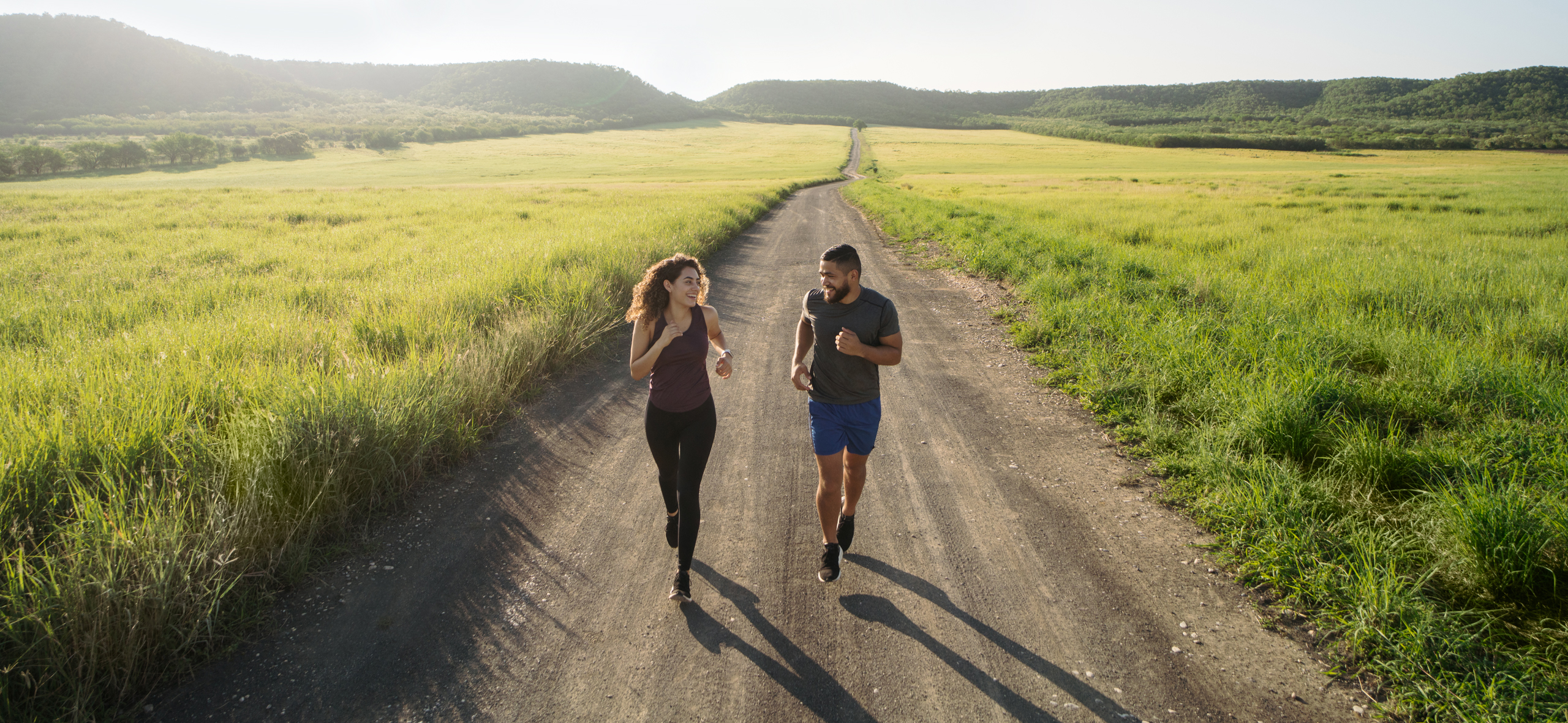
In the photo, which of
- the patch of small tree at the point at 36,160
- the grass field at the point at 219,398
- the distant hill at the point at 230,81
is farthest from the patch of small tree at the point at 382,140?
the grass field at the point at 219,398

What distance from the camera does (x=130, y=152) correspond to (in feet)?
189

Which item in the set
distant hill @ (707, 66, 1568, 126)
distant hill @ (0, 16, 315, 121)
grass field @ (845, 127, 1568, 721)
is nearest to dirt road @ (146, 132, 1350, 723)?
grass field @ (845, 127, 1568, 721)

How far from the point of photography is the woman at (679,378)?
3277mm

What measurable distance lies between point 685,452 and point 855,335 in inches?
44.8

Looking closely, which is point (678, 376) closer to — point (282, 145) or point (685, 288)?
point (685, 288)

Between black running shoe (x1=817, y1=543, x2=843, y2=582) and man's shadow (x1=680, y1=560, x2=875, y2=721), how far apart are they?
1.34ft

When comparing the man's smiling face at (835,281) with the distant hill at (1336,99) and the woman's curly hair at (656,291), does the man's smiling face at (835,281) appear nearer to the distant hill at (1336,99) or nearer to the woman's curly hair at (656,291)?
the woman's curly hair at (656,291)

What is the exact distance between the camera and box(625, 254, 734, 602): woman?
129 inches

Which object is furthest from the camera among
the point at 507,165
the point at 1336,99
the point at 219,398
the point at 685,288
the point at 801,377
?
the point at 1336,99

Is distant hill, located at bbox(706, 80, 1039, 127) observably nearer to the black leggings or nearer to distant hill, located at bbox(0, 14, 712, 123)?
distant hill, located at bbox(0, 14, 712, 123)

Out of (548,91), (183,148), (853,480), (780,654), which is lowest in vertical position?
(780,654)


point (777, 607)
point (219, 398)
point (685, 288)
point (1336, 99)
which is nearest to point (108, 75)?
point (219, 398)

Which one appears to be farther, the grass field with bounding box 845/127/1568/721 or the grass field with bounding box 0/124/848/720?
the grass field with bounding box 845/127/1568/721

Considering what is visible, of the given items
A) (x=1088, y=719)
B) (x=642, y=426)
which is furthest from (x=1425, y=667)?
(x=642, y=426)
